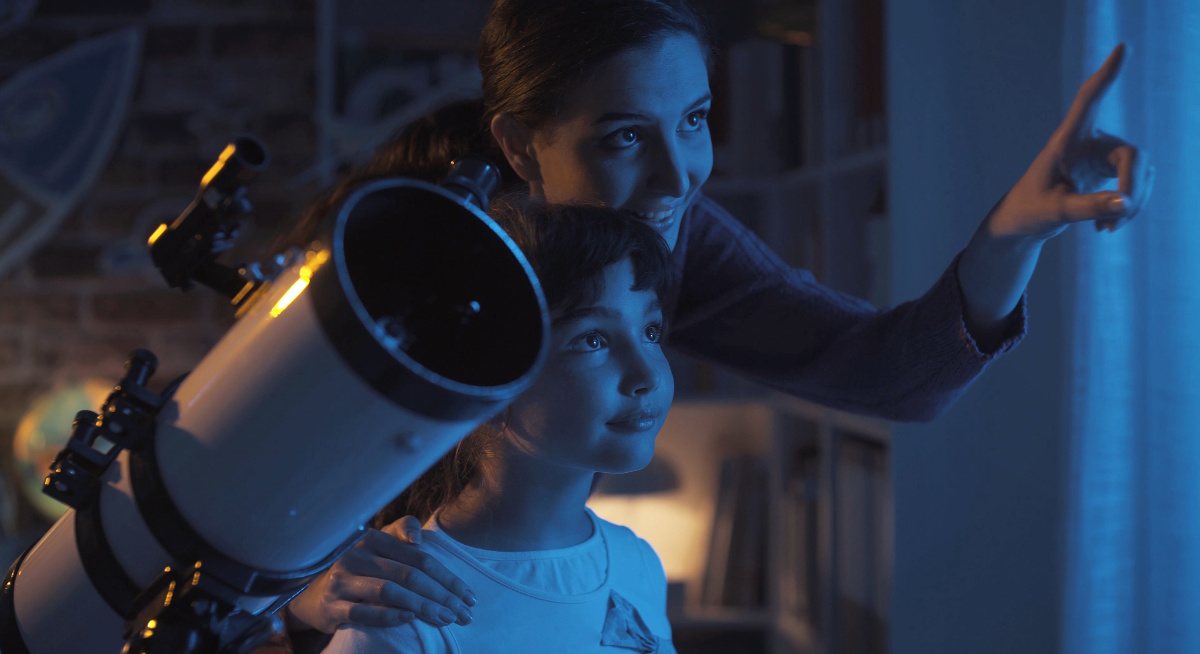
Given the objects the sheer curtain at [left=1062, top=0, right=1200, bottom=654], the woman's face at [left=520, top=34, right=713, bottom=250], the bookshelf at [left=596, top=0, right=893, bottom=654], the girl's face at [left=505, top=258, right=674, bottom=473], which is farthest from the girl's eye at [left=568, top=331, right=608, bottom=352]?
the bookshelf at [left=596, top=0, right=893, bottom=654]

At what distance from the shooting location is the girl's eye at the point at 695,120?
0.95 metres

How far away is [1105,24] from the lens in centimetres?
123

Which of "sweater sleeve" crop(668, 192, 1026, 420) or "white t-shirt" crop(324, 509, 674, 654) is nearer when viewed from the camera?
"white t-shirt" crop(324, 509, 674, 654)

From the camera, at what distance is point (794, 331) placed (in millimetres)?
1241

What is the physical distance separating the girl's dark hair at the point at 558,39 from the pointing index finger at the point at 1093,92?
34 cm

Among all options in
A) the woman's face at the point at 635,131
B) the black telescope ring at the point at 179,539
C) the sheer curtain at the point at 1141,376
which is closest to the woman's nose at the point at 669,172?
the woman's face at the point at 635,131

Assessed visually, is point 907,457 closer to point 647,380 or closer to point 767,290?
point 767,290

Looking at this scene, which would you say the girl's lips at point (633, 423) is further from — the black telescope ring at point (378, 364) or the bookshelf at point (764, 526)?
the bookshelf at point (764, 526)

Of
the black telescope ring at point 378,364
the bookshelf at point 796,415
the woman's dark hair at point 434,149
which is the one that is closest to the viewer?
the black telescope ring at point 378,364

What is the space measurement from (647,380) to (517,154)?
31cm

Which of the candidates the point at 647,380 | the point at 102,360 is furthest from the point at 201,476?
the point at 102,360

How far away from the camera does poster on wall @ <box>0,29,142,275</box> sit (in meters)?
2.54

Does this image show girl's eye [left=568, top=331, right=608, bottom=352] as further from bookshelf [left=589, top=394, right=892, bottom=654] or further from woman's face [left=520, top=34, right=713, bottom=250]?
bookshelf [left=589, top=394, right=892, bottom=654]

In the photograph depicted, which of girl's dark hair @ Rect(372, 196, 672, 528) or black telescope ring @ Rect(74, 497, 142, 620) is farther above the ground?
girl's dark hair @ Rect(372, 196, 672, 528)
